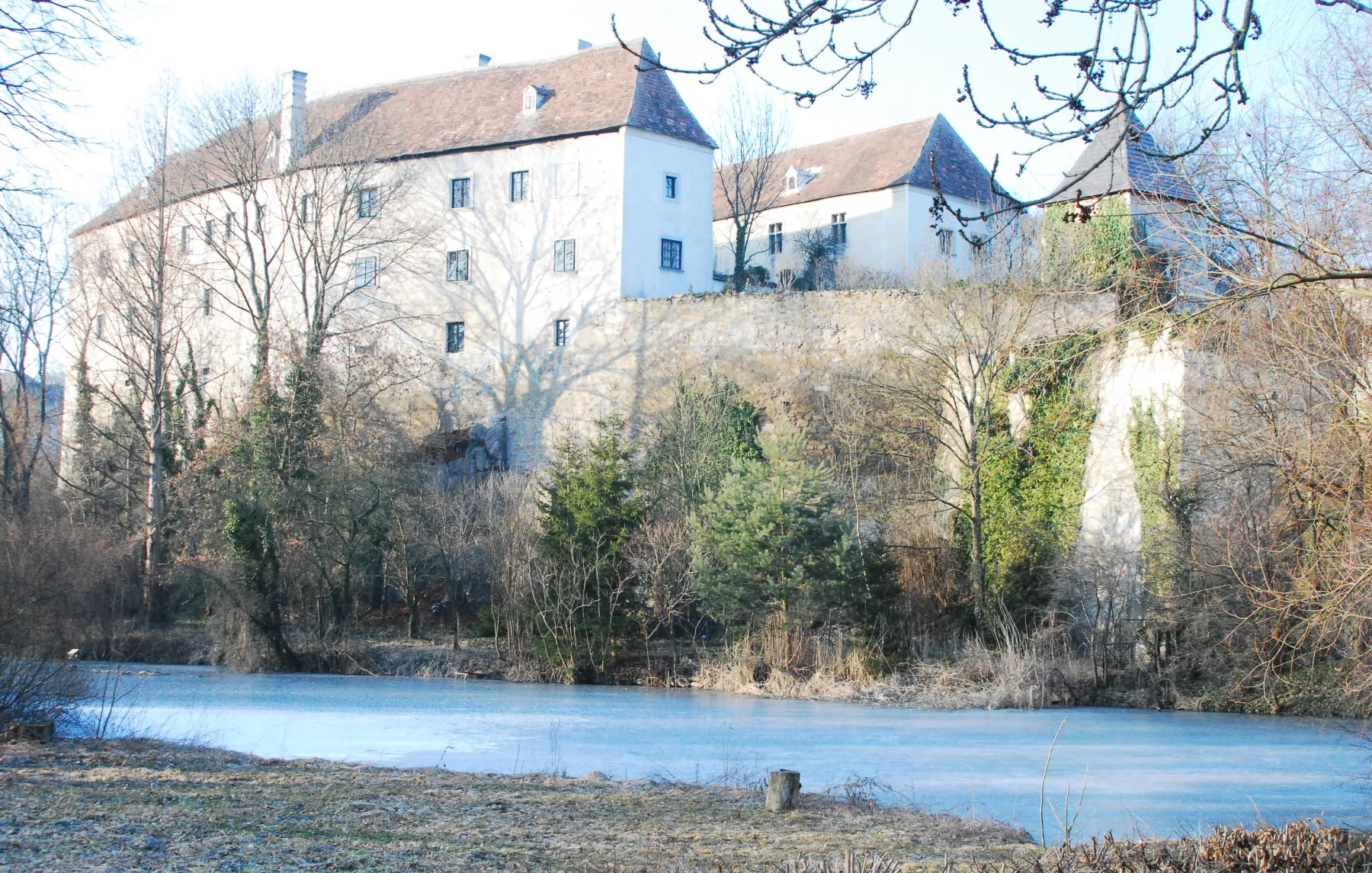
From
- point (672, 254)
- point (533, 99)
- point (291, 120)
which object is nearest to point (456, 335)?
point (672, 254)

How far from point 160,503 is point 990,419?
1933cm

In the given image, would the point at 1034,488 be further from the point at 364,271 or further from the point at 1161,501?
the point at 364,271

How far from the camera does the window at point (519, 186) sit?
111ft

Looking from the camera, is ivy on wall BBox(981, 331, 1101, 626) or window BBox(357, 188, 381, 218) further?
window BBox(357, 188, 381, 218)

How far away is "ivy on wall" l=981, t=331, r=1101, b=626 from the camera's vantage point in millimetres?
21156

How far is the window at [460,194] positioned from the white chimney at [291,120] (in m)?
4.43

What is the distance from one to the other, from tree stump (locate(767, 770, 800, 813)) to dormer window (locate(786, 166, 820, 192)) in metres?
33.2

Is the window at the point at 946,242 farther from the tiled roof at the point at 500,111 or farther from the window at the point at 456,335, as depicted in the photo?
the window at the point at 456,335

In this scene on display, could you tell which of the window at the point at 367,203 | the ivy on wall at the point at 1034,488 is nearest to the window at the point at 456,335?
the window at the point at 367,203

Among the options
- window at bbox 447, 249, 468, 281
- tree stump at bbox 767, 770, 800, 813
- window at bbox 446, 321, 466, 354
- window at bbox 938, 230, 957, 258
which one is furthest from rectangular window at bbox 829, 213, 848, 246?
tree stump at bbox 767, 770, 800, 813

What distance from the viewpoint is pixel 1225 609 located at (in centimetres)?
1636

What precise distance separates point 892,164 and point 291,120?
59.7ft

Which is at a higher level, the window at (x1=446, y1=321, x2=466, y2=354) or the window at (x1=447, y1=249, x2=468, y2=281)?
the window at (x1=447, y1=249, x2=468, y2=281)

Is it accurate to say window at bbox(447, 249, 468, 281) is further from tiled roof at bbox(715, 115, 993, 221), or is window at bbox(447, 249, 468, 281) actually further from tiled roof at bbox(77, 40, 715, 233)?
tiled roof at bbox(715, 115, 993, 221)
